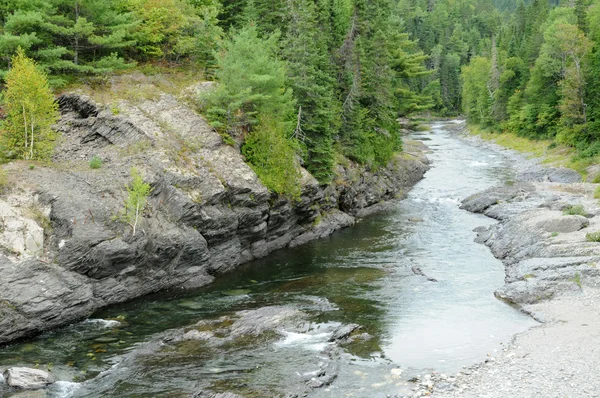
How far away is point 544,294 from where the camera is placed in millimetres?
27609

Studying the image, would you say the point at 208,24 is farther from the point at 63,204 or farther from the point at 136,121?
the point at 63,204

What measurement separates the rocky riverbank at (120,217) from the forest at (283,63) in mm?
2517

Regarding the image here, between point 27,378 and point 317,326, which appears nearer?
point 27,378

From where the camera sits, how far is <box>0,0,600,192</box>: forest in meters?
37.8

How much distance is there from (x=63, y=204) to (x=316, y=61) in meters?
26.9

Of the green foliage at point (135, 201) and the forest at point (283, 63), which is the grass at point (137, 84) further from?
the green foliage at point (135, 201)

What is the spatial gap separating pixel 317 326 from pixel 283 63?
25.2m

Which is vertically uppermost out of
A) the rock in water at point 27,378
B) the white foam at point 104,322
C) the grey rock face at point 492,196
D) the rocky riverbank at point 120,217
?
the rocky riverbank at point 120,217

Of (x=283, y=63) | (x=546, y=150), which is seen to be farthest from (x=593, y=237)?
(x=546, y=150)

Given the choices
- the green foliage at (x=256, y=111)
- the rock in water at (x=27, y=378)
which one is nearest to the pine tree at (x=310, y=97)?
the green foliage at (x=256, y=111)

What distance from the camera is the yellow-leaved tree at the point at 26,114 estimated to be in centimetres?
2828

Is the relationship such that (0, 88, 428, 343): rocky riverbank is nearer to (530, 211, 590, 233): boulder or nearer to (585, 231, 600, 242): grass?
(530, 211, 590, 233): boulder

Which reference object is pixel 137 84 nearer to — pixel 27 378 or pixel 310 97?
pixel 310 97

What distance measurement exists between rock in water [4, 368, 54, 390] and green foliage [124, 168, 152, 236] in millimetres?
9786
